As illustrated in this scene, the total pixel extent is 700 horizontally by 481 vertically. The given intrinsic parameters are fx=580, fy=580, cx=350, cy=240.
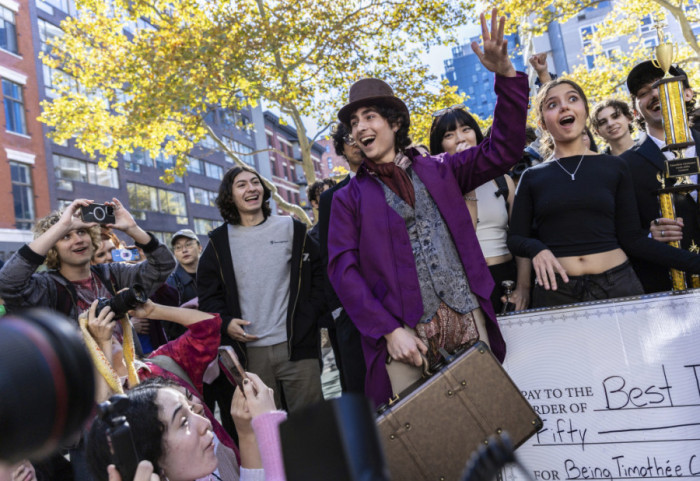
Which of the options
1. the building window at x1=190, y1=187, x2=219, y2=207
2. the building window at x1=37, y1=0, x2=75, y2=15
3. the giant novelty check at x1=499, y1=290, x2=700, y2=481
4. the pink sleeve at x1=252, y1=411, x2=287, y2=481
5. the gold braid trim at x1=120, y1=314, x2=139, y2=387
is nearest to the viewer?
the pink sleeve at x1=252, y1=411, x2=287, y2=481

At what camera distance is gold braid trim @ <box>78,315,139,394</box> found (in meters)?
2.30

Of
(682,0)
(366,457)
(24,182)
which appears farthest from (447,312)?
(24,182)

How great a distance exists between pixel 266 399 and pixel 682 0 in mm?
13446

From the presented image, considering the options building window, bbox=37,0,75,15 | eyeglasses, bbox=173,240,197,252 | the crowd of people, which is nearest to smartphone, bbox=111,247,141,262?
the crowd of people

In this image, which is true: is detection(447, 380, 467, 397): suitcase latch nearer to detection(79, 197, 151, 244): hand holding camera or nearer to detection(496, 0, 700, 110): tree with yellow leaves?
detection(79, 197, 151, 244): hand holding camera

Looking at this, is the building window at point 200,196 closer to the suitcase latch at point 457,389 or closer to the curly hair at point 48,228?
→ the curly hair at point 48,228

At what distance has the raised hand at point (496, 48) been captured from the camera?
2268 mm

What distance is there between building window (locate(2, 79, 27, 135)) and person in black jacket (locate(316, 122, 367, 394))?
2152 centimetres

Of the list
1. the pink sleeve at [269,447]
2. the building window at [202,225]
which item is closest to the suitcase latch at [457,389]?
the pink sleeve at [269,447]

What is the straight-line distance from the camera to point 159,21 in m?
13.2

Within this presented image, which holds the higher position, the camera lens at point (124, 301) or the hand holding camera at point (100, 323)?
the camera lens at point (124, 301)

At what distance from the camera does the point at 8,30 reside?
2161 centimetres

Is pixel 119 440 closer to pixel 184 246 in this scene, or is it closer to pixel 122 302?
pixel 122 302

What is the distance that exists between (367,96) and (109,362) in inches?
64.1
